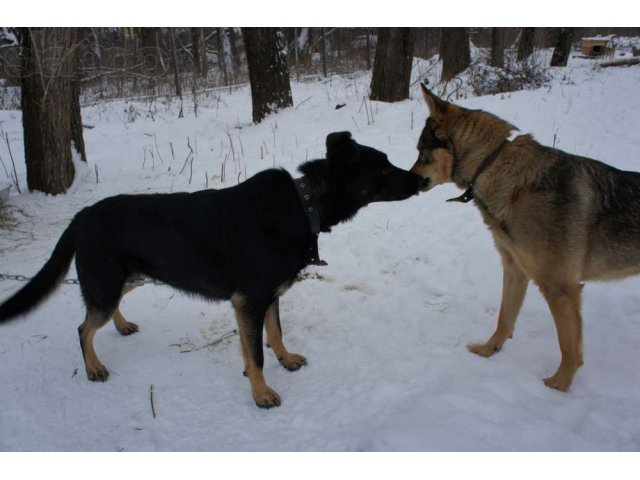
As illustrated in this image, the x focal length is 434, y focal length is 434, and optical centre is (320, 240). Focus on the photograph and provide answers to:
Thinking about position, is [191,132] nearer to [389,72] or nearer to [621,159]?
[389,72]

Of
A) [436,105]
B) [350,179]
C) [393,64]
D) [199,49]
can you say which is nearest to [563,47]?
[393,64]

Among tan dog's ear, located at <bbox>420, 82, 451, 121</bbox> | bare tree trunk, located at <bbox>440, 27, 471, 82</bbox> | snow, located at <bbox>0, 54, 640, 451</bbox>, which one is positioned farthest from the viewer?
bare tree trunk, located at <bbox>440, 27, 471, 82</bbox>

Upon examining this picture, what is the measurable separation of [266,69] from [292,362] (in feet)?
26.8

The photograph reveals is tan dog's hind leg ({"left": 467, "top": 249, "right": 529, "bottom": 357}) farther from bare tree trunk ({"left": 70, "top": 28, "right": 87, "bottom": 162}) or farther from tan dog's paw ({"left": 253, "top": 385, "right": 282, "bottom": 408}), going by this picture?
bare tree trunk ({"left": 70, "top": 28, "right": 87, "bottom": 162})

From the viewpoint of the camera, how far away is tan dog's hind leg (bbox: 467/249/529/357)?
10.9 feet

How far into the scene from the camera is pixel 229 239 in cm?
299

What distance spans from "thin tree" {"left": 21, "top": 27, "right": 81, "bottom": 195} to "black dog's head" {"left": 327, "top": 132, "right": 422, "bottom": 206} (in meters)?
5.32

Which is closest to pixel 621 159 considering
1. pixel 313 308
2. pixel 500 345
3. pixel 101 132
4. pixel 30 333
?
pixel 500 345

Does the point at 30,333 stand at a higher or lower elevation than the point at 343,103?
lower

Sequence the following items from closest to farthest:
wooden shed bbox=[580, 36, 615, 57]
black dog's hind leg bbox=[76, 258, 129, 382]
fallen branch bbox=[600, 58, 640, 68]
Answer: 1. black dog's hind leg bbox=[76, 258, 129, 382]
2. fallen branch bbox=[600, 58, 640, 68]
3. wooden shed bbox=[580, 36, 615, 57]

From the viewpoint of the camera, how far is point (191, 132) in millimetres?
10242

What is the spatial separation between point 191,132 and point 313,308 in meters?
7.52

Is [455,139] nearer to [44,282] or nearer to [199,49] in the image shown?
[44,282]

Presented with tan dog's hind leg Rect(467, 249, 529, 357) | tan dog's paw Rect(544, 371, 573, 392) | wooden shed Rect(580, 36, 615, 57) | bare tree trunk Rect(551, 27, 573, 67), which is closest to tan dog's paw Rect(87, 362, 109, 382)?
tan dog's hind leg Rect(467, 249, 529, 357)
